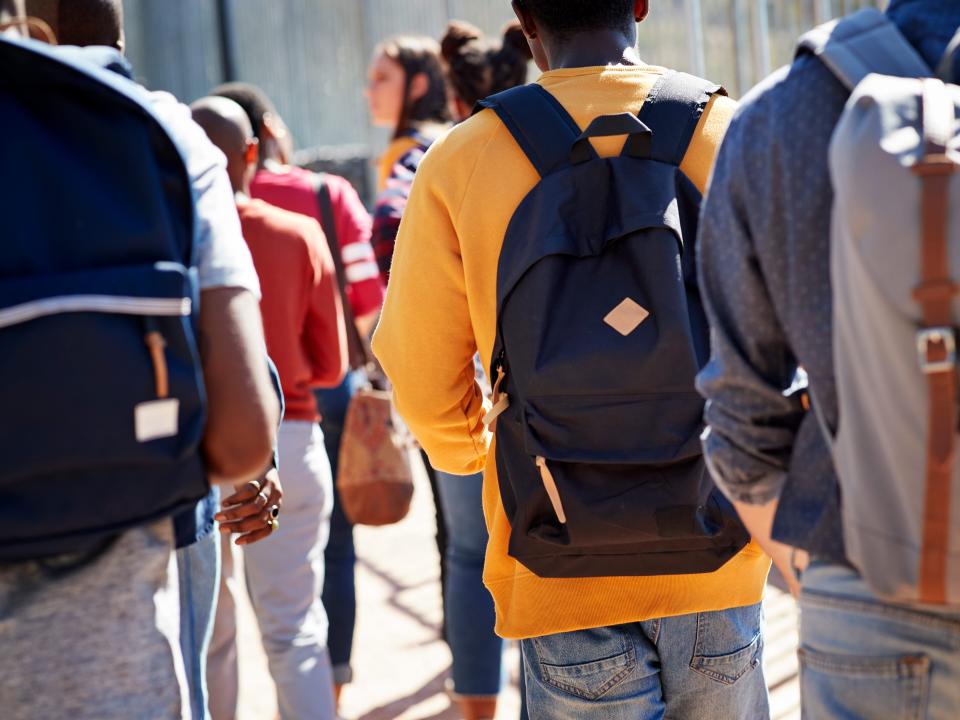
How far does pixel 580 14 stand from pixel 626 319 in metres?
0.67

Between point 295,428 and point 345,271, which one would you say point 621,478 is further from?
point 345,271

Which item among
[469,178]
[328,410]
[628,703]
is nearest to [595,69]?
[469,178]

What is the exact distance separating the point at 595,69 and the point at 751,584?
1.03 metres

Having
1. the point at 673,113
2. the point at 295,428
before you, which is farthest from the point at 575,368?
the point at 295,428

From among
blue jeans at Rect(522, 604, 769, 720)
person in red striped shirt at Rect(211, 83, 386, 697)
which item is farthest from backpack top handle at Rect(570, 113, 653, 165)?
person in red striped shirt at Rect(211, 83, 386, 697)

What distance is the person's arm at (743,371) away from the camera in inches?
63.7

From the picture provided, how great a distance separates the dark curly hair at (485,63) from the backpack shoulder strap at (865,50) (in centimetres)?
248

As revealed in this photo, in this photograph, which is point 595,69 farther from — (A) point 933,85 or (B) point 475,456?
(A) point 933,85

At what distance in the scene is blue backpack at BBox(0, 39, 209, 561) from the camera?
62.9 inches

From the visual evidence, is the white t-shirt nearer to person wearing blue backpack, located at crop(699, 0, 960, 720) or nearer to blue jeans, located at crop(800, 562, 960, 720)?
person wearing blue backpack, located at crop(699, 0, 960, 720)

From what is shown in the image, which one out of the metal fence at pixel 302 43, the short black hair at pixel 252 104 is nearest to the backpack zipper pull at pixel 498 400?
the short black hair at pixel 252 104

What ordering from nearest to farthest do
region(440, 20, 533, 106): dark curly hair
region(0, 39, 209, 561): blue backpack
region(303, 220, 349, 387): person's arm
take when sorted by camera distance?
region(0, 39, 209, 561): blue backpack → region(303, 220, 349, 387): person's arm → region(440, 20, 533, 106): dark curly hair

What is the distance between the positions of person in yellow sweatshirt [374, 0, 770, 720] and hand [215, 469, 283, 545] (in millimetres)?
337

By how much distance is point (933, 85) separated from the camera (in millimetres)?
1405
